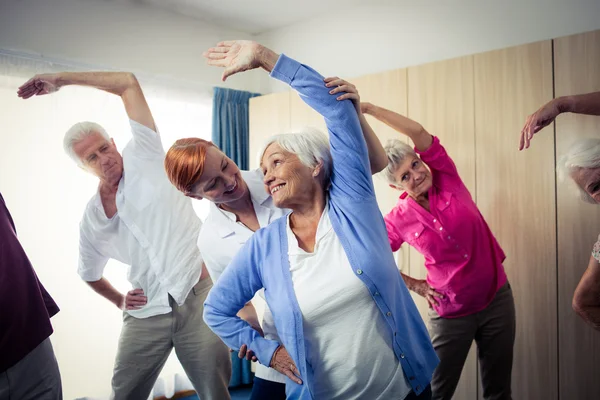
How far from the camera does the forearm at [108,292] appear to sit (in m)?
2.56

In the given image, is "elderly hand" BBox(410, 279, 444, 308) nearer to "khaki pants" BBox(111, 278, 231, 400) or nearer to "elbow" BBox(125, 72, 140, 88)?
"khaki pants" BBox(111, 278, 231, 400)

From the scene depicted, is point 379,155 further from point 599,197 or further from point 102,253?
point 102,253

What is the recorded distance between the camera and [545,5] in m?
3.13

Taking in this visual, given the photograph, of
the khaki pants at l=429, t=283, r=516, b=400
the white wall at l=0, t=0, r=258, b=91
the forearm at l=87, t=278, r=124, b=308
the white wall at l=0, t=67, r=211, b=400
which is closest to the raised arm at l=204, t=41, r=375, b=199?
the khaki pants at l=429, t=283, r=516, b=400

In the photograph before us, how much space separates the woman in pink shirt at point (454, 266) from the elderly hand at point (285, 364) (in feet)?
3.73

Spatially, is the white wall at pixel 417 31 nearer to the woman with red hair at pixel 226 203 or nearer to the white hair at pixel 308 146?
the woman with red hair at pixel 226 203

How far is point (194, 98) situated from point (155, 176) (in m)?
1.73

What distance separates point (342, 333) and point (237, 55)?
92cm

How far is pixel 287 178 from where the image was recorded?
1.66m

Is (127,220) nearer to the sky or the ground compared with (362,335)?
nearer to the sky

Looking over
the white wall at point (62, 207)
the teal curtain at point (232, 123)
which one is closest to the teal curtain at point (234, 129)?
the teal curtain at point (232, 123)

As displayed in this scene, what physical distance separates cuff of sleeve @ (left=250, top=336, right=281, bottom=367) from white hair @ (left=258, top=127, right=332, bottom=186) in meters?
0.55

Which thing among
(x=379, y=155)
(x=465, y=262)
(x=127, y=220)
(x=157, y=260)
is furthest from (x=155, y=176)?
(x=465, y=262)

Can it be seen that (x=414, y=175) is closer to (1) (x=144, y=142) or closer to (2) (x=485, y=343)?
(2) (x=485, y=343)
